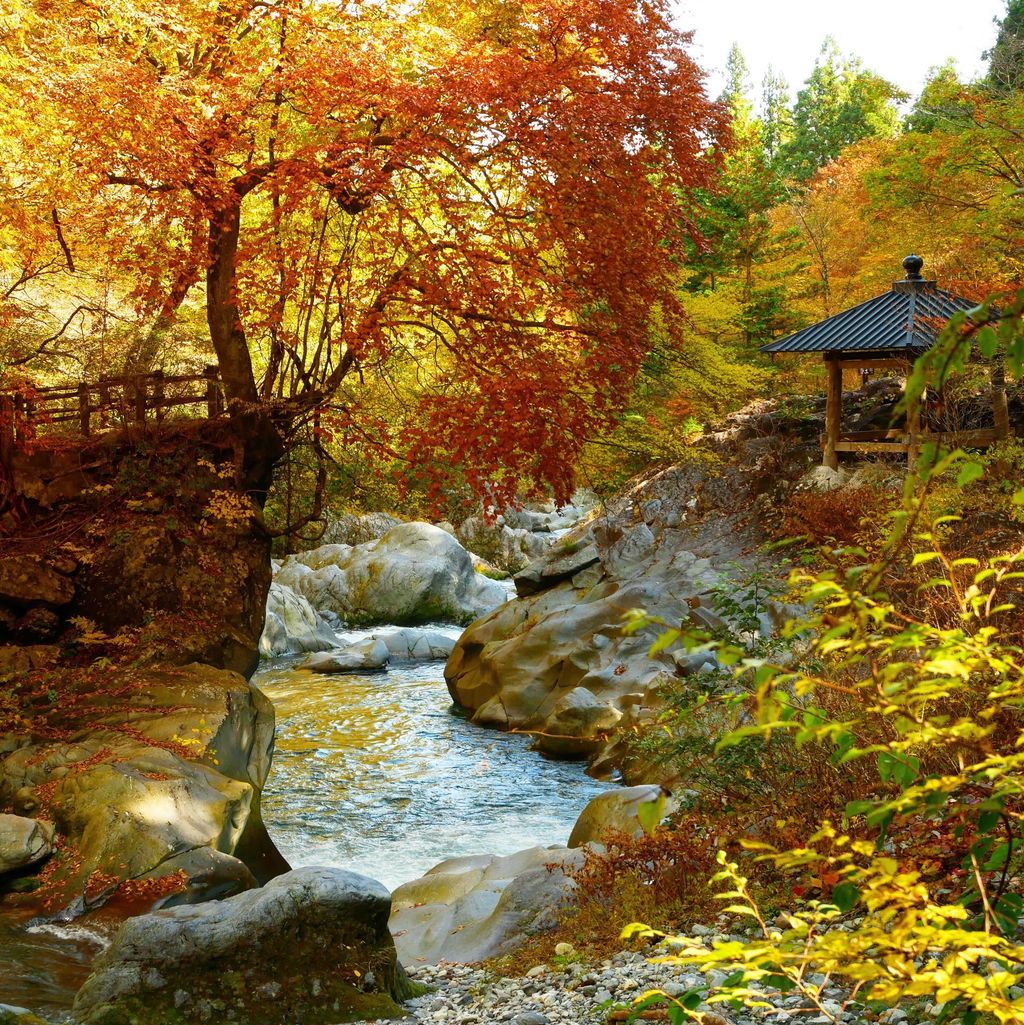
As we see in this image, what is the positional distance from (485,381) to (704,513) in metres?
7.91

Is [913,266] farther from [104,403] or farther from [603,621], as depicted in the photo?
[104,403]

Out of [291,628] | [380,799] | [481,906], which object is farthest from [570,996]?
[291,628]

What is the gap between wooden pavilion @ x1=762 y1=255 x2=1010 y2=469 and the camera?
39.0 ft

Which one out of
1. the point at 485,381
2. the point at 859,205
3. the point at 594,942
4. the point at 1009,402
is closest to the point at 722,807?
the point at 594,942

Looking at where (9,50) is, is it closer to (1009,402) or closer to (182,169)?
(182,169)

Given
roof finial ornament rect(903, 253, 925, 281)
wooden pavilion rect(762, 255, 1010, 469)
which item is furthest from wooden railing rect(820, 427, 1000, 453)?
roof finial ornament rect(903, 253, 925, 281)

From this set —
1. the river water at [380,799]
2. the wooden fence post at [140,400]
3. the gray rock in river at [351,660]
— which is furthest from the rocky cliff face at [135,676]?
the gray rock in river at [351,660]

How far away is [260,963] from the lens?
14.8ft

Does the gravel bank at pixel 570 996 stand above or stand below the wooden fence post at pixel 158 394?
below

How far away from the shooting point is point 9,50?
7258mm

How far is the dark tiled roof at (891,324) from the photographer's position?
11.9 meters

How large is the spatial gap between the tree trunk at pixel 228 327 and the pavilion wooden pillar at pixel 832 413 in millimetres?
7786

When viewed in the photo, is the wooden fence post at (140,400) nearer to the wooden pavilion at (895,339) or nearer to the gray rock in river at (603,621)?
→ the gray rock in river at (603,621)

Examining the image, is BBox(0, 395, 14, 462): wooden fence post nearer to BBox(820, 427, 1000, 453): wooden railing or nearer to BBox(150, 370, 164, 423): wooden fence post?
BBox(150, 370, 164, 423): wooden fence post
